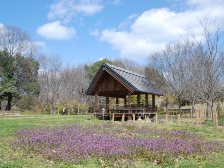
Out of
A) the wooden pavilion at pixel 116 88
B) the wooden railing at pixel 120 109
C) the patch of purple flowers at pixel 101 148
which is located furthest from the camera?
the wooden railing at pixel 120 109

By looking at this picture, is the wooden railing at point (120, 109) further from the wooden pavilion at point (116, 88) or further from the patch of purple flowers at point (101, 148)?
the patch of purple flowers at point (101, 148)

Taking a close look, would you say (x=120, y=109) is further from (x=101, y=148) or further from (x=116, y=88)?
(x=101, y=148)

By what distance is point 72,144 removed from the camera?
1422 centimetres

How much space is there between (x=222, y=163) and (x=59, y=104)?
56759mm

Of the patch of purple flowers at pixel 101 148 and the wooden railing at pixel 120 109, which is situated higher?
the wooden railing at pixel 120 109

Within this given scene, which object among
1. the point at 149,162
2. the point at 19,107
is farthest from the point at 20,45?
the point at 149,162

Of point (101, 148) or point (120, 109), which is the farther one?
point (120, 109)

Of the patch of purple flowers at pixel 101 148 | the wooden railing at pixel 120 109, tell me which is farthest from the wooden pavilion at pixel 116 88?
the patch of purple flowers at pixel 101 148

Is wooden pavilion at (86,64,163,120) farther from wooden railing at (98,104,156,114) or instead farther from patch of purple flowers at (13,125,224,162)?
patch of purple flowers at (13,125,224,162)

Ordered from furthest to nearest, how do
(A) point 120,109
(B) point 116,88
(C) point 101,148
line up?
(B) point 116,88, (A) point 120,109, (C) point 101,148

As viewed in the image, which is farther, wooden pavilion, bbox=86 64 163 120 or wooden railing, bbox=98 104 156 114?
wooden railing, bbox=98 104 156 114

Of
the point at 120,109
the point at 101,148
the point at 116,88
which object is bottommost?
the point at 101,148

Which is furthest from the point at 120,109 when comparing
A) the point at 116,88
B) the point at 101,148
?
the point at 101,148

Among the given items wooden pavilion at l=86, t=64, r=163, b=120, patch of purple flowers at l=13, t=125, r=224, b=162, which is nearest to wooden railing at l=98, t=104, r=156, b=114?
wooden pavilion at l=86, t=64, r=163, b=120
